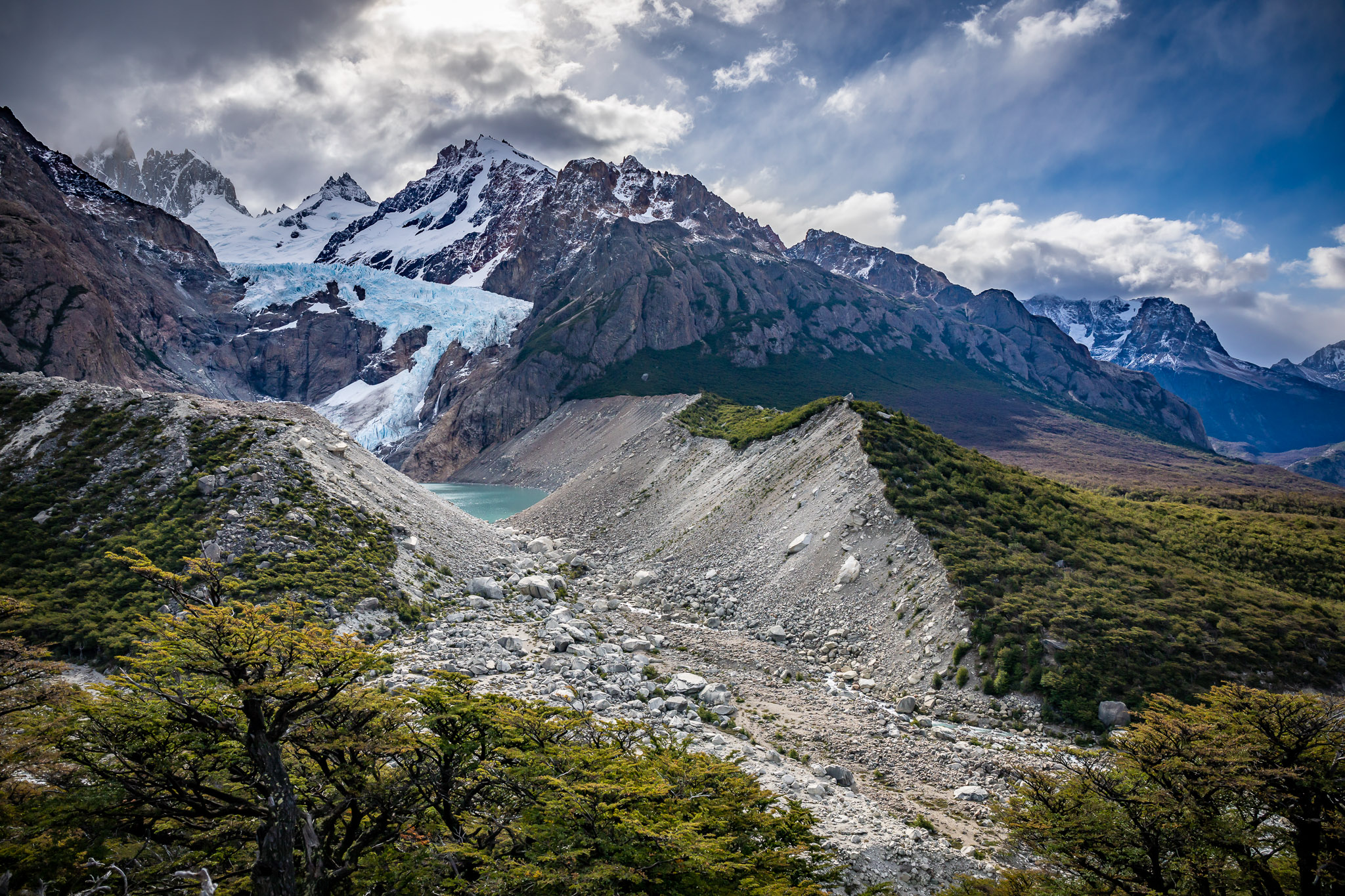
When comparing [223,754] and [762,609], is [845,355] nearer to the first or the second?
[762,609]

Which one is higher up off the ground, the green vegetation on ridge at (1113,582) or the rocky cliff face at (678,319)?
the rocky cliff face at (678,319)

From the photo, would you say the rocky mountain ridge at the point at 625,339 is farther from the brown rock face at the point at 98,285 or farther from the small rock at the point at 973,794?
the small rock at the point at 973,794

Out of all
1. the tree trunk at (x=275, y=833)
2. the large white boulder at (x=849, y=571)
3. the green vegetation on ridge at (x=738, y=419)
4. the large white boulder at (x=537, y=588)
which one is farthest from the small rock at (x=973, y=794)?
the green vegetation on ridge at (x=738, y=419)

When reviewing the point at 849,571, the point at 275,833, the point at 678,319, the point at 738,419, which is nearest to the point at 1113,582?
the point at 849,571

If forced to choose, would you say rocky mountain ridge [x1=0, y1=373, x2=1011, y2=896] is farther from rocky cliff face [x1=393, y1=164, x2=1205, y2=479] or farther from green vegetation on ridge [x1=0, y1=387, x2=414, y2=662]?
rocky cliff face [x1=393, y1=164, x2=1205, y2=479]

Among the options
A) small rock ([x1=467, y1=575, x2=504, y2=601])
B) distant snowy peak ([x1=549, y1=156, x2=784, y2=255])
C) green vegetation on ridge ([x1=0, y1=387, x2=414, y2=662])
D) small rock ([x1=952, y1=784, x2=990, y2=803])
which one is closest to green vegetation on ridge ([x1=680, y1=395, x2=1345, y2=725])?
small rock ([x1=952, y1=784, x2=990, y2=803])

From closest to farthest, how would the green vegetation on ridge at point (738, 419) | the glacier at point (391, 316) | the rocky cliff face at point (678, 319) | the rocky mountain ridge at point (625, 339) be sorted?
the green vegetation on ridge at point (738, 419), the rocky cliff face at point (678, 319), the rocky mountain ridge at point (625, 339), the glacier at point (391, 316)

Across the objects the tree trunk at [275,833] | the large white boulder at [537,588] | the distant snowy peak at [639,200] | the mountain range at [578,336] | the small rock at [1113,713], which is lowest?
the small rock at [1113,713]

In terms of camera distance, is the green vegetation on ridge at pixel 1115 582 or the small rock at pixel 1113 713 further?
the green vegetation on ridge at pixel 1115 582

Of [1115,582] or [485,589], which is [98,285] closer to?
[485,589]
